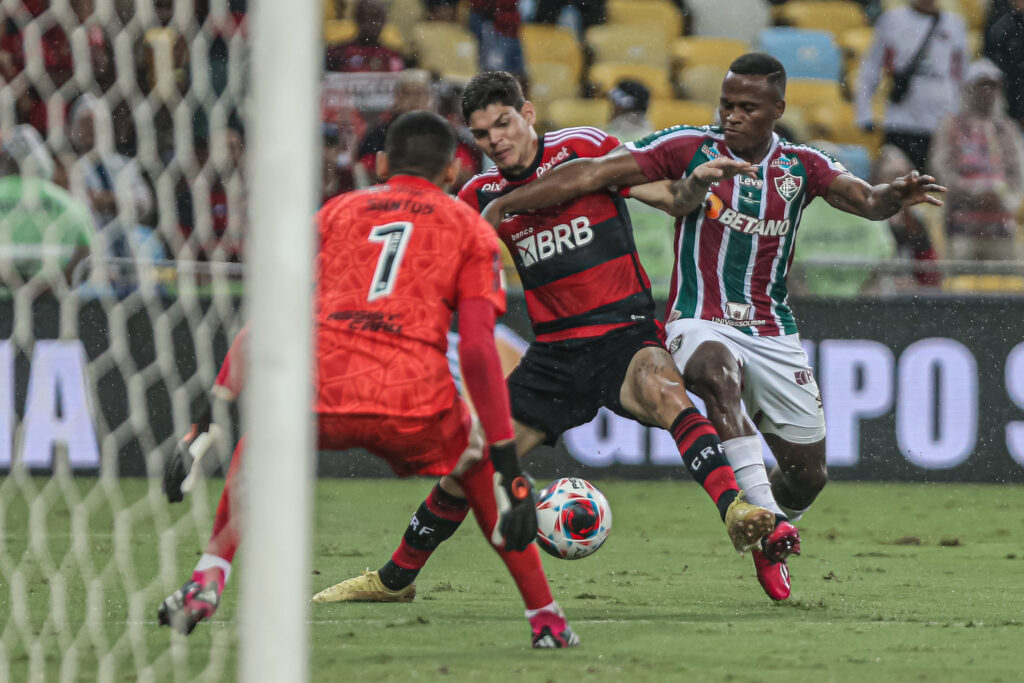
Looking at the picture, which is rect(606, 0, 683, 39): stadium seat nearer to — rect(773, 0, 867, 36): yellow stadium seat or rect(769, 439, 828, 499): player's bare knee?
rect(773, 0, 867, 36): yellow stadium seat

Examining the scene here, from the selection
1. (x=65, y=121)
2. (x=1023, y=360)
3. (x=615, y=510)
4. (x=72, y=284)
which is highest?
(x=65, y=121)

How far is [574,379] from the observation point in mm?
5695

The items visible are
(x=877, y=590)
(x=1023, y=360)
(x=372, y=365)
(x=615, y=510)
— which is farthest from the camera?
(x=1023, y=360)

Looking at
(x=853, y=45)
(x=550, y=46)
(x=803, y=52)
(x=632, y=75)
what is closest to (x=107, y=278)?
(x=550, y=46)

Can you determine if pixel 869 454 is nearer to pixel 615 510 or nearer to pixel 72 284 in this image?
pixel 615 510

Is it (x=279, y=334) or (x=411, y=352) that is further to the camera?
(x=411, y=352)

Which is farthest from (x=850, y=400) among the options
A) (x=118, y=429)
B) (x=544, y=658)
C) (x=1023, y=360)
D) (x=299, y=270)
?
(x=299, y=270)

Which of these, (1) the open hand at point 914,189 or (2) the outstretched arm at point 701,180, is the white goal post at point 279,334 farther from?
(1) the open hand at point 914,189

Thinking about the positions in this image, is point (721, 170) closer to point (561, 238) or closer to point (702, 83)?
point (561, 238)

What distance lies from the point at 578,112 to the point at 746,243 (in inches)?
251

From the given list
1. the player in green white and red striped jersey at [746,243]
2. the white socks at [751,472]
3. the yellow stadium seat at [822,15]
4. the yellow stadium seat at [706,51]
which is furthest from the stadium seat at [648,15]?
the white socks at [751,472]

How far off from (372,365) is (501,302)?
0.41 meters

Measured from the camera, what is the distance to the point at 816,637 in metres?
4.64

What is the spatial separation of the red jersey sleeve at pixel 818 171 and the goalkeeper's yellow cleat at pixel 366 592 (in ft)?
7.33
